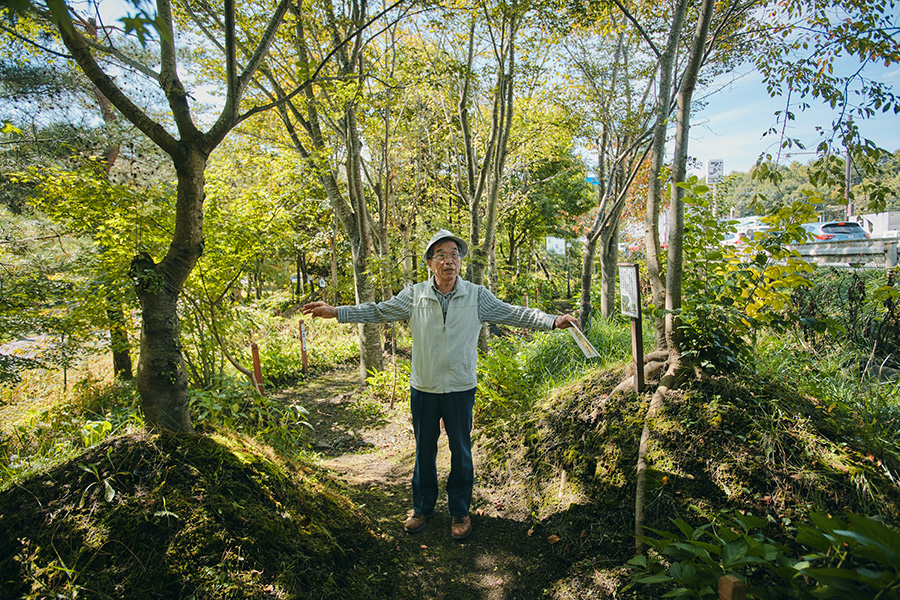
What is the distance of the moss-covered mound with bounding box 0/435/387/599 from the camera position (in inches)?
75.0

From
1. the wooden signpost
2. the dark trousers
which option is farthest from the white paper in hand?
the dark trousers

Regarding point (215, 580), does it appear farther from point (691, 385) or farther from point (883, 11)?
point (883, 11)

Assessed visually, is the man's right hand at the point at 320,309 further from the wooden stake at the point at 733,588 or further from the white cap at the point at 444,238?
the wooden stake at the point at 733,588

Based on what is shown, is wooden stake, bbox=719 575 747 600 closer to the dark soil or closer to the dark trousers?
the dark soil

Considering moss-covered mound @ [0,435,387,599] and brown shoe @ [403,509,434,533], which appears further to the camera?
brown shoe @ [403,509,434,533]

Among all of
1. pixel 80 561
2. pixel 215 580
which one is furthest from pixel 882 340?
pixel 80 561

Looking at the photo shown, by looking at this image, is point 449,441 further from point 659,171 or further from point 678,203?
point 659,171

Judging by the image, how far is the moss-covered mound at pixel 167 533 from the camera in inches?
75.0

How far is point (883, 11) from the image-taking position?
3.26 meters

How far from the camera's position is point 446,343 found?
9.65 ft

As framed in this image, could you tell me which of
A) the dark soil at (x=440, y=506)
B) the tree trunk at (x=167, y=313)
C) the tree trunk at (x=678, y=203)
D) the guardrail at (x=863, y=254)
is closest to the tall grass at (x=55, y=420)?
the tree trunk at (x=167, y=313)

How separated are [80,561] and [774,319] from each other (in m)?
3.99

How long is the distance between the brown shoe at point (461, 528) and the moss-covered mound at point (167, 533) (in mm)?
652

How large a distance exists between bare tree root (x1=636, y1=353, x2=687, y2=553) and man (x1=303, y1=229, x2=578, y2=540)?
85 centimetres
